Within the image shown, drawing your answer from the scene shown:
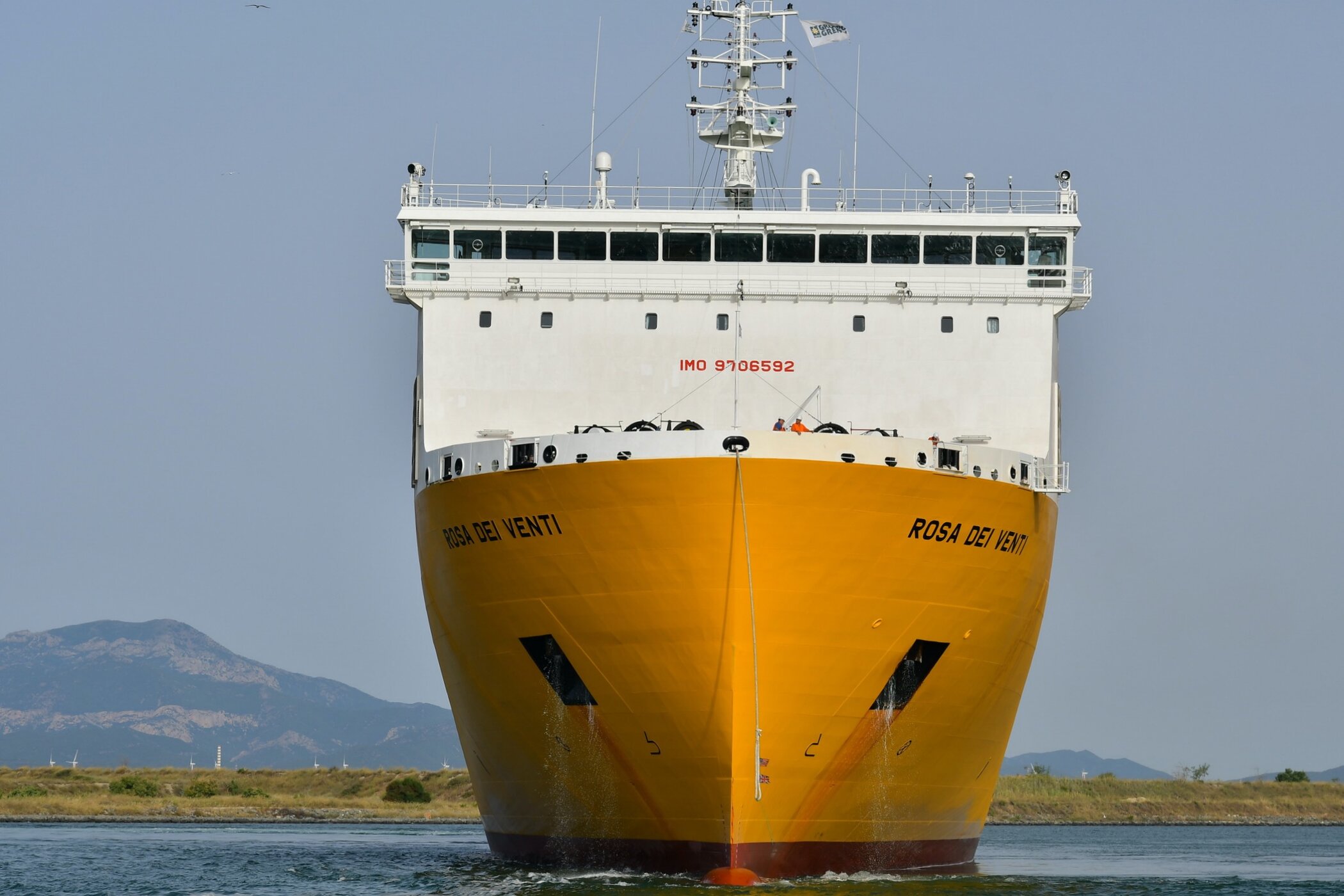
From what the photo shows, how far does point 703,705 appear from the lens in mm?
22828

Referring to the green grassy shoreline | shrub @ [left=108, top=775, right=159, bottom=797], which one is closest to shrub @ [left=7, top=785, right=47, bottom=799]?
the green grassy shoreline

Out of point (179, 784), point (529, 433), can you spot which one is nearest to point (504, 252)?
point (529, 433)

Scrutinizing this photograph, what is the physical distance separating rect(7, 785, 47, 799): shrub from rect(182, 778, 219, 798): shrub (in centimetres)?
461

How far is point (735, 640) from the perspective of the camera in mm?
22656

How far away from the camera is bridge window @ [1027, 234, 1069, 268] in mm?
29266

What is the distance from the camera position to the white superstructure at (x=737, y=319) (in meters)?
28.0

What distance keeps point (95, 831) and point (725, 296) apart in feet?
84.5

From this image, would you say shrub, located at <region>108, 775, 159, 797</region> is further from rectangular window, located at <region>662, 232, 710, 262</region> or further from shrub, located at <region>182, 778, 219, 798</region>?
rectangular window, located at <region>662, 232, 710, 262</region>

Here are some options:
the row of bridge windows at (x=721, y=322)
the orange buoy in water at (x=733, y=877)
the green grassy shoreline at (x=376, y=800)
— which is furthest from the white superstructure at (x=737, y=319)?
the green grassy shoreline at (x=376, y=800)

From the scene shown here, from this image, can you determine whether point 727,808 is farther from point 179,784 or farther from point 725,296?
point 179,784

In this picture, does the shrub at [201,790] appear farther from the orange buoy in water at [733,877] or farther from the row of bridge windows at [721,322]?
the orange buoy in water at [733,877]

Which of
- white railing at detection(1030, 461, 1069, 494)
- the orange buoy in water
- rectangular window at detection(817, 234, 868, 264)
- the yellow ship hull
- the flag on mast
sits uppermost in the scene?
the flag on mast

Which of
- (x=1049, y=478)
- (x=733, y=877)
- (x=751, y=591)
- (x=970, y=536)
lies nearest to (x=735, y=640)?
(x=751, y=591)

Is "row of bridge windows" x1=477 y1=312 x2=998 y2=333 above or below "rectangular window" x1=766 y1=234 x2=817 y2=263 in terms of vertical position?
below
